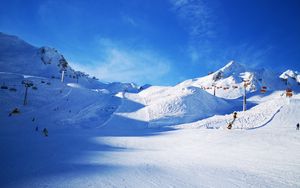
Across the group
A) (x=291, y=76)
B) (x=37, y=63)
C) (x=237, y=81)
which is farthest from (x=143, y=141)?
(x=291, y=76)

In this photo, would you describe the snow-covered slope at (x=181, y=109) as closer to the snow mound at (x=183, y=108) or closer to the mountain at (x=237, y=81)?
the snow mound at (x=183, y=108)

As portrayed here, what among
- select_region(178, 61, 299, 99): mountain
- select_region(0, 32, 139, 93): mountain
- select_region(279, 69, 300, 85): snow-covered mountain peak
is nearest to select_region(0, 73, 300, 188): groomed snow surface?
select_region(178, 61, 299, 99): mountain

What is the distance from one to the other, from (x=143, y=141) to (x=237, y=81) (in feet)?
273

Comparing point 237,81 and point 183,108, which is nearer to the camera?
point 183,108

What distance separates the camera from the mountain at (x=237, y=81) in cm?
8562

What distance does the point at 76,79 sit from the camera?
96.9 meters

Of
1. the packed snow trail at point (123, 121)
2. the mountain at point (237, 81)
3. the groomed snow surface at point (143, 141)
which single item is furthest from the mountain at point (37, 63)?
the packed snow trail at point (123, 121)

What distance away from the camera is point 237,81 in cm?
9606

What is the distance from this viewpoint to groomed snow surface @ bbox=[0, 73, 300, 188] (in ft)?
30.2

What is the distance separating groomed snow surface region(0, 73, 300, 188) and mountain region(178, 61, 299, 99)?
33.7 feet

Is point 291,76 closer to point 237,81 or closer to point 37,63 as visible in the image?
point 237,81

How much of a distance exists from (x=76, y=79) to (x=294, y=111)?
84.9 meters

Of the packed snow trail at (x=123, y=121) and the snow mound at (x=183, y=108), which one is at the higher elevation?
the snow mound at (x=183, y=108)

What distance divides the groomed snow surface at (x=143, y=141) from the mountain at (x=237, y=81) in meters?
10.3
